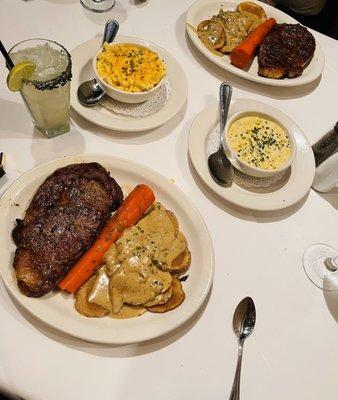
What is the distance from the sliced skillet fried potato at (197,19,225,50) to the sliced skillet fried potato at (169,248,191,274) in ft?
4.18

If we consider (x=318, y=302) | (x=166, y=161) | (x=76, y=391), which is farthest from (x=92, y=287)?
(x=318, y=302)

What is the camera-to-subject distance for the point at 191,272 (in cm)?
156

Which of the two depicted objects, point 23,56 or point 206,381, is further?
point 23,56

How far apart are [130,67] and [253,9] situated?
0.99m

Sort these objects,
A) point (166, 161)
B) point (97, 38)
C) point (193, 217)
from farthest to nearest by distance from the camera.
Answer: point (97, 38) < point (166, 161) < point (193, 217)

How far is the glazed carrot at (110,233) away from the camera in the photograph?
4.71ft

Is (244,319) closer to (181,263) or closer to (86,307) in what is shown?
(181,263)

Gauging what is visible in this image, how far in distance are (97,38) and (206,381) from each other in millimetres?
1707

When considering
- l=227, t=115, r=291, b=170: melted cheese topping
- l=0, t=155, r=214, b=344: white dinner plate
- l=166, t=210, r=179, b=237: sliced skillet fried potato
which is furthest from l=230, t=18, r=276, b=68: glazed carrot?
l=166, t=210, r=179, b=237: sliced skillet fried potato

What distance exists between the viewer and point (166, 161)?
189cm

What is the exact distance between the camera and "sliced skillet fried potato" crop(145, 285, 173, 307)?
1425 mm

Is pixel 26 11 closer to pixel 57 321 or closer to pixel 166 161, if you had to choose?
pixel 166 161


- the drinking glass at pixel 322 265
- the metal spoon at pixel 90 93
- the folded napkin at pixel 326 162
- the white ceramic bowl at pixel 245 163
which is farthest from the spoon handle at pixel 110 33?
the drinking glass at pixel 322 265

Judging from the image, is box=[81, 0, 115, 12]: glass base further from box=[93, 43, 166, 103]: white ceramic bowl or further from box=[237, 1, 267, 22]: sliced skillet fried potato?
box=[237, 1, 267, 22]: sliced skillet fried potato
